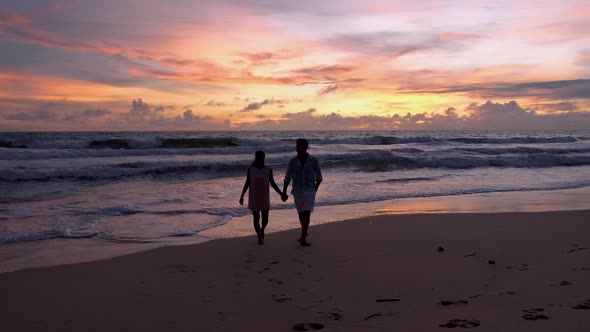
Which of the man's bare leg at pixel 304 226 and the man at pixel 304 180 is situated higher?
the man at pixel 304 180

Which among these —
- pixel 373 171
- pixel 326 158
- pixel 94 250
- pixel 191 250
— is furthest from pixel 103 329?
pixel 326 158

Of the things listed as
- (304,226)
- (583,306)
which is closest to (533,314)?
(583,306)

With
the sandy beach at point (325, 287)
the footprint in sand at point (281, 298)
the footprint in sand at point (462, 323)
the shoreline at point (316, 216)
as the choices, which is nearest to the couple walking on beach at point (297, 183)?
the sandy beach at point (325, 287)

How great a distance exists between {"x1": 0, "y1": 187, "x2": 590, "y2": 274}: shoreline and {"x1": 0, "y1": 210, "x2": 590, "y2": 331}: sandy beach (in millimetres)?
602

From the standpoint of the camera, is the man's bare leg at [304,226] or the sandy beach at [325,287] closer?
the sandy beach at [325,287]

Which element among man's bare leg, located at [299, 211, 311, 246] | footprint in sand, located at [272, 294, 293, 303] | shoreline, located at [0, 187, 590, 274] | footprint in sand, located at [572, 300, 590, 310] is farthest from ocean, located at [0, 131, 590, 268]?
footprint in sand, located at [572, 300, 590, 310]

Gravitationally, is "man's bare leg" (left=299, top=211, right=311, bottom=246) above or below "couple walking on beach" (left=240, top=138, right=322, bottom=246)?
below

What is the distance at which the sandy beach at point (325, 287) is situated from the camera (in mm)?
4113

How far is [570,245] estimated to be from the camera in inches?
282

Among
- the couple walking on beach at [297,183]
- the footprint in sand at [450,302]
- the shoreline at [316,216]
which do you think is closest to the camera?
the footprint in sand at [450,302]

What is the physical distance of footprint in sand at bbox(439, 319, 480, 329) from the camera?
3811mm

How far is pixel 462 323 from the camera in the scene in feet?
12.7

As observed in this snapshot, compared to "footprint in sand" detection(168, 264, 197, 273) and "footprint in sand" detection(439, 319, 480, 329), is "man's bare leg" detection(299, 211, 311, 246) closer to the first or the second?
"footprint in sand" detection(168, 264, 197, 273)

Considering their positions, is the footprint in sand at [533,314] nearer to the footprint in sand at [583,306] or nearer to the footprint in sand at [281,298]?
the footprint in sand at [583,306]
